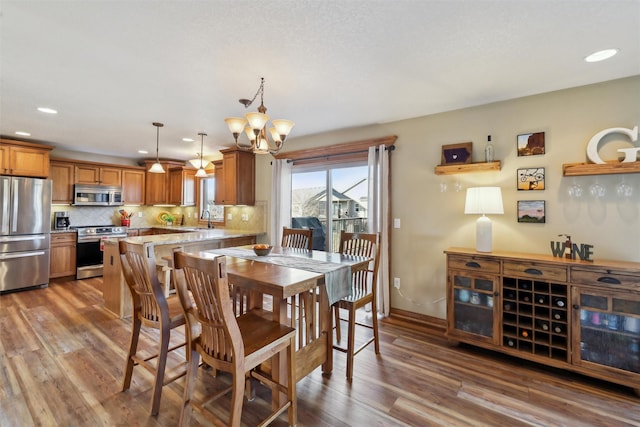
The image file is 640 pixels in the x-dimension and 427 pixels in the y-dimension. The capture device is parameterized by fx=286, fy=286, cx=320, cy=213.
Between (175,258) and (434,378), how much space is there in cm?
219

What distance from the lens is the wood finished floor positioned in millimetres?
1884

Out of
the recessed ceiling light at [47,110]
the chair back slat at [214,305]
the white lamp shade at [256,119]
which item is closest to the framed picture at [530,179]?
the white lamp shade at [256,119]

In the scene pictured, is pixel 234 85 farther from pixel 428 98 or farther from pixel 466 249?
pixel 466 249

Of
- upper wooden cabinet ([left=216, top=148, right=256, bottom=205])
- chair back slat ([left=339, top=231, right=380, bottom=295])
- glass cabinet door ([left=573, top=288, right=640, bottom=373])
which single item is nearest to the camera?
glass cabinet door ([left=573, top=288, right=640, bottom=373])

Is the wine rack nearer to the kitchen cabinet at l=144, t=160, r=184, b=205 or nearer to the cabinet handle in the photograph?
the cabinet handle

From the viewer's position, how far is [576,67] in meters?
2.31

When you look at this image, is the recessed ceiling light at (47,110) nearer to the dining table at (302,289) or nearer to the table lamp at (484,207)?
the dining table at (302,289)

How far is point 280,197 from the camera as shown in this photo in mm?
4691

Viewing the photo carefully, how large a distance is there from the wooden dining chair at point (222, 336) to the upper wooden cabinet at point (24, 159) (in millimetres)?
5054

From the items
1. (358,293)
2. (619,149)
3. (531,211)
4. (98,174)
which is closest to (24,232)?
(98,174)

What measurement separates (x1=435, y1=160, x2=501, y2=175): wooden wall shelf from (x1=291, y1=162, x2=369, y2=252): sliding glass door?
→ 3.25 ft

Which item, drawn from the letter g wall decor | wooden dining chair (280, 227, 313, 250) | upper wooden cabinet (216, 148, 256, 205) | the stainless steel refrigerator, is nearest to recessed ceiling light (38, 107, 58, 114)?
the stainless steel refrigerator

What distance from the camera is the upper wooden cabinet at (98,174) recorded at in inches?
215

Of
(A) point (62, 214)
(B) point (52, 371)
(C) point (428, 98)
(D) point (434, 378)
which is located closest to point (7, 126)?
(A) point (62, 214)
